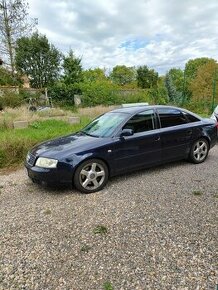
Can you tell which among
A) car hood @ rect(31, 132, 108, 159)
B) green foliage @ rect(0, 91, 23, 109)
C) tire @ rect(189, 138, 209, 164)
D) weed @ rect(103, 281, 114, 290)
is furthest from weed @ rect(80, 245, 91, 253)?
green foliage @ rect(0, 91, 23, 109)

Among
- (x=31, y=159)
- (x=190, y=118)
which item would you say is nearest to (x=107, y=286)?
(x=31, y=159)

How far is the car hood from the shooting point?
440cm

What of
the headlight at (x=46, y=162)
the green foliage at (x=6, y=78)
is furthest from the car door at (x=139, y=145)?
the green foliage at (x=6, y=78)

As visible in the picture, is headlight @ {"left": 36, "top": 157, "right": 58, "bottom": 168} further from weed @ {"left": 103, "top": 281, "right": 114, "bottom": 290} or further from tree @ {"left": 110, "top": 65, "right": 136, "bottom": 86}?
tree @ {"left": 110, "top": 65, "right": 136, "bottom": 86}

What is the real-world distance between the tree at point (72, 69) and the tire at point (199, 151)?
18.8 metres

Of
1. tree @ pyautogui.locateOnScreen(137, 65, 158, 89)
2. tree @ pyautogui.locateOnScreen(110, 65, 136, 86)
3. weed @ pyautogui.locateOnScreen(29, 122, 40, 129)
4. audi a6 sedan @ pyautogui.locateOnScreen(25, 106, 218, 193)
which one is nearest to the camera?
audi a6 sedan @ pyautogui.locateOnScreen(25, 106, 218, 193)

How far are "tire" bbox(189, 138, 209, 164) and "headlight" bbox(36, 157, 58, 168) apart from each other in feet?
10.6

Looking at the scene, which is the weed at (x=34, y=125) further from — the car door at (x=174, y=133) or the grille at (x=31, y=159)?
the car door at (x=174, y=133)

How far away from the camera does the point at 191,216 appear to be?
11.6 ft

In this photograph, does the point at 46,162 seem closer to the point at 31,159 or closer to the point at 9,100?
the point at 31,159

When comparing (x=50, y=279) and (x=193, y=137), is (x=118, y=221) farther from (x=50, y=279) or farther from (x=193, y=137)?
(x=193, y=137)

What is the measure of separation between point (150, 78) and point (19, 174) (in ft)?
117

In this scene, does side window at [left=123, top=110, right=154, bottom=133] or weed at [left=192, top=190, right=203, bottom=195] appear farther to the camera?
side window at [left=123, top=110, right=154, bottom=133]

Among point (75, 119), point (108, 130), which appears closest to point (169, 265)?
point (108, 130)
